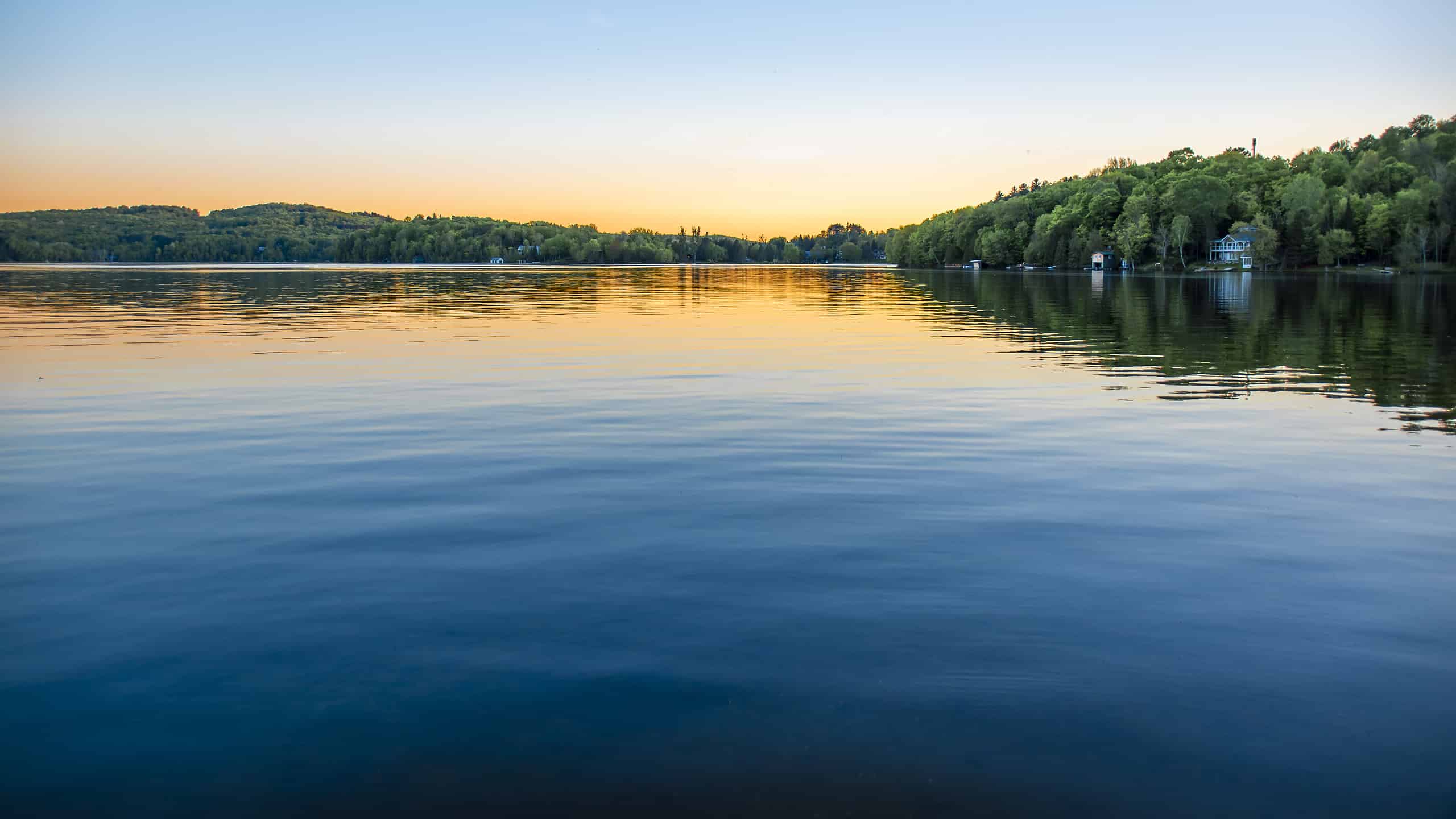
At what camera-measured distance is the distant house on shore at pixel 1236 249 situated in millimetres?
157625

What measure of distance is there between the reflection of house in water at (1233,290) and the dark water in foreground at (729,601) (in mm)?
42151

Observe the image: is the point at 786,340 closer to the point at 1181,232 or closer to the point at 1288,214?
the point at 1181,232

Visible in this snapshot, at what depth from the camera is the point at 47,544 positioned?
10.9 metres

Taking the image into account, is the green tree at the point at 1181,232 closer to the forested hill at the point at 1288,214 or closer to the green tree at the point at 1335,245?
the forested hill at the point at 1288,214

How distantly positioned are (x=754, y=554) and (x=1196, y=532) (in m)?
5.18

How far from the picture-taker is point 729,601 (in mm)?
8883

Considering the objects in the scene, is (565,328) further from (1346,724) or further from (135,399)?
(1346,724)

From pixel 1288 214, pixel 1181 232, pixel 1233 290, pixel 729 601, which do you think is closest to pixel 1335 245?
pixel 1288 214

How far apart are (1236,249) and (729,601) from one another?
588 ft

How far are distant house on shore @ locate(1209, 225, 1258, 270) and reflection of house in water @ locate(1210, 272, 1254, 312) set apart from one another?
683 inches

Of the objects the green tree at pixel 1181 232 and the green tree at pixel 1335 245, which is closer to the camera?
the green tree at pixel 1335 245

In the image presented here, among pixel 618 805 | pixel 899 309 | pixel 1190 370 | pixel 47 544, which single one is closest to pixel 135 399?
pixel 47 544

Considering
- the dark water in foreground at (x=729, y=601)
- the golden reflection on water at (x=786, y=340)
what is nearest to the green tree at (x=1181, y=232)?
the golden reflection on water at (x=786, y=340)

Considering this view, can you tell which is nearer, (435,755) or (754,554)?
(435,755)
